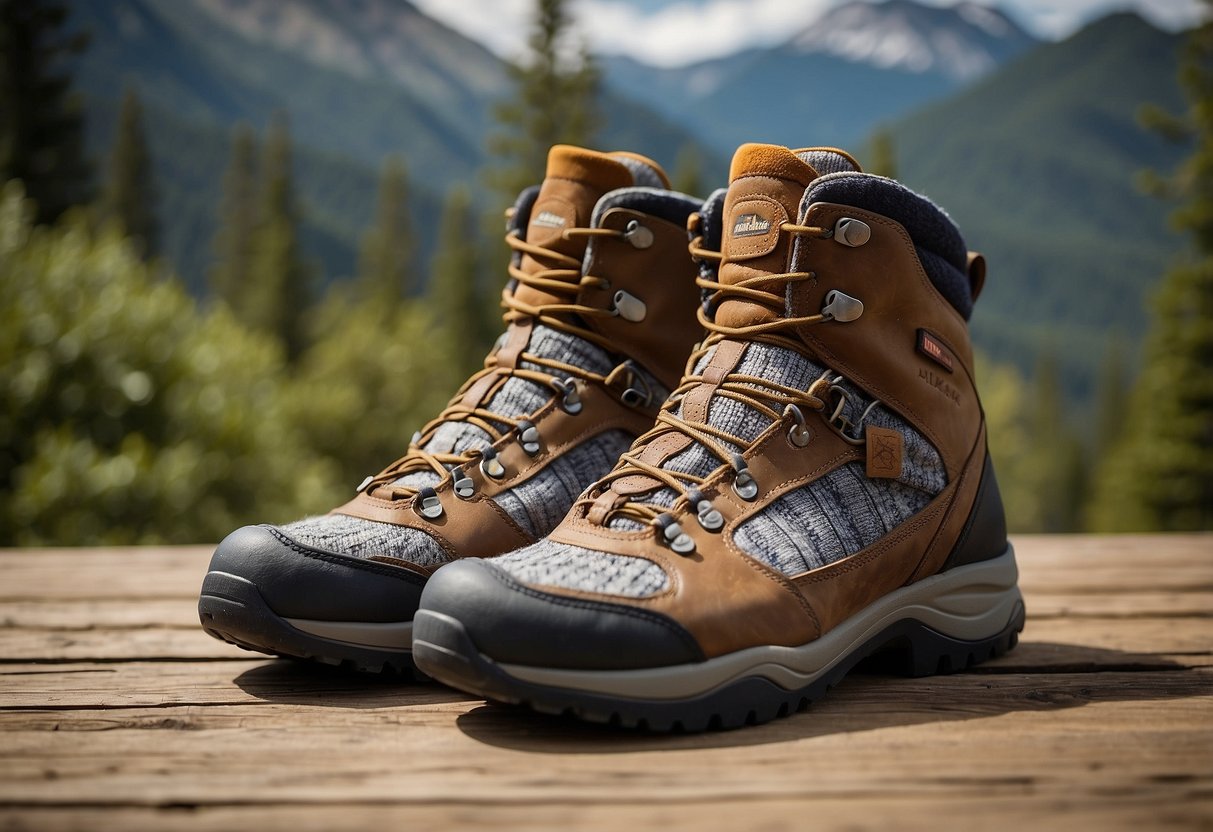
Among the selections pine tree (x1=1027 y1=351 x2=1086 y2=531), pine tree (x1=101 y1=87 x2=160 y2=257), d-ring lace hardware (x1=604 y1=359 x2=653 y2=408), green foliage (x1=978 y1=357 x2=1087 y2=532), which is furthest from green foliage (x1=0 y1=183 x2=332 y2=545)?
pine tree (x1=1027 y1=351 x2=1086 y2=531)

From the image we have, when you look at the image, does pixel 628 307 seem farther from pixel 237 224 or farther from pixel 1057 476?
pixel 1057 476

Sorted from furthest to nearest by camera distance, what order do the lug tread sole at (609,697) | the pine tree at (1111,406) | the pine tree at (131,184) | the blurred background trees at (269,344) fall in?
1. the pine tree at (1111,406)
2. the pine tree at (131,184)
3. the blurred background trees at (269,344)
4. the lug tread sole at (609,697)

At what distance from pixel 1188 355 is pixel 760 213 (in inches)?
805

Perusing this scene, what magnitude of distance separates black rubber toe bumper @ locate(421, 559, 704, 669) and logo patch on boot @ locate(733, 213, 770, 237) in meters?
0.66

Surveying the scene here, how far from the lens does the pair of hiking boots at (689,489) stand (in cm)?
136

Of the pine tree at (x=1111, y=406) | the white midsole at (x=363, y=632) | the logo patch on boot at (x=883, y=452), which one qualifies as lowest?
the pine tree at (x=1111, y=406)

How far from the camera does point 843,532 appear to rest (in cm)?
158

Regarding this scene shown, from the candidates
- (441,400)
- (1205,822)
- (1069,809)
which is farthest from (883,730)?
(441,400)

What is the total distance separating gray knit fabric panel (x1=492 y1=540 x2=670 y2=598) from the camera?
138 centimetres

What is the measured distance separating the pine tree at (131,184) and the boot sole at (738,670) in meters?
47.4

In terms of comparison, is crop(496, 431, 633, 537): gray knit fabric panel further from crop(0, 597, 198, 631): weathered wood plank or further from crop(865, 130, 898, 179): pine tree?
crop(865, 130, 898, 179): pine tree

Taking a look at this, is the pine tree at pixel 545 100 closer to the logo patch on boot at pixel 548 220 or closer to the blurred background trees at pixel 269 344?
the blurred background trees at pixel 269 344

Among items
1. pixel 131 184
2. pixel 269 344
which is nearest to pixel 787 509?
pixel 269 344

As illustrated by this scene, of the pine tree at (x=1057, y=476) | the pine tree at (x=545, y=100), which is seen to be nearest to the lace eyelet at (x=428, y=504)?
the pine tree at (x=545, y=100)
